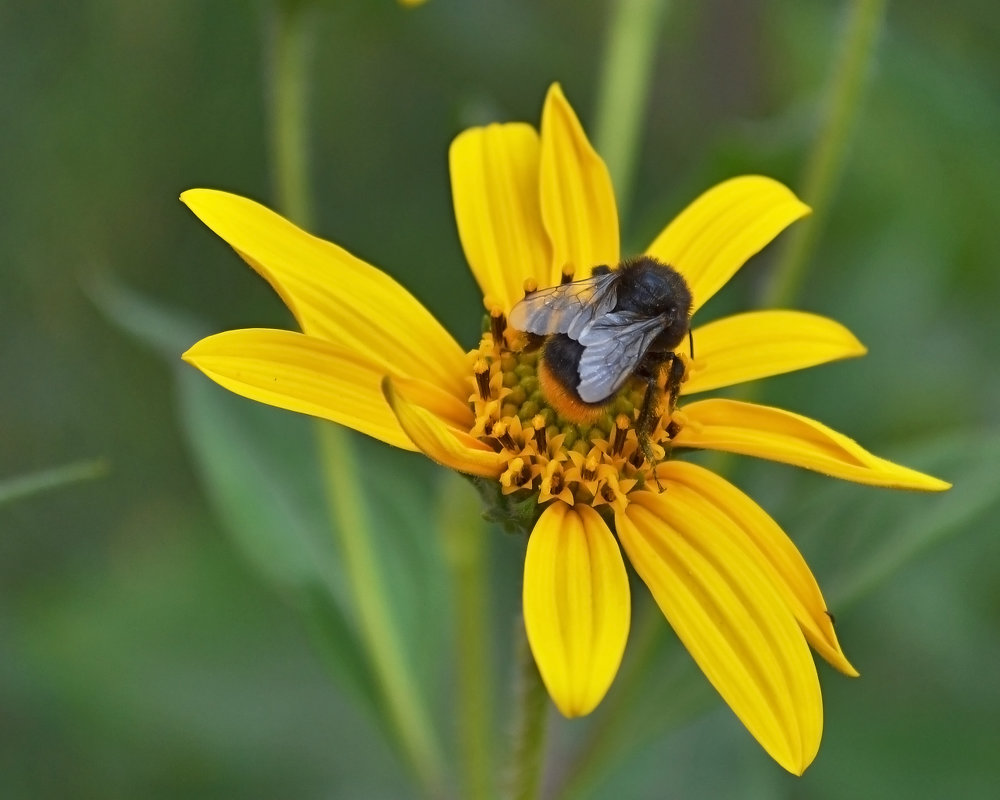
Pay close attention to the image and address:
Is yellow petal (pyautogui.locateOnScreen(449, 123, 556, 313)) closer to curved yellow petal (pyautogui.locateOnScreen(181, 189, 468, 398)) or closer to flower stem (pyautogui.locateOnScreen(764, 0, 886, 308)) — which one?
curved yellow petal (pyautogui.locateOnScreen(181, 189, 468, 398))

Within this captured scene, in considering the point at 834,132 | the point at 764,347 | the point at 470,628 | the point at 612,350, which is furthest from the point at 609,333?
the point at 470,628

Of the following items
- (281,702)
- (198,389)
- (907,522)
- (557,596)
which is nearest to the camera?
(557,596)

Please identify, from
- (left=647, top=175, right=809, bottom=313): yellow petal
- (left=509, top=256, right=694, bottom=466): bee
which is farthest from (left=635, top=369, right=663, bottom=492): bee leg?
(left=647, top=175, right=809, bottom=313): yellow petal

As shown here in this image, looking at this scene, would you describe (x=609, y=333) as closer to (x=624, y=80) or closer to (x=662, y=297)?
(x=662, y=297)

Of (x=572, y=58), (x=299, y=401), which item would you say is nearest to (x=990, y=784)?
(x=299, y=401)

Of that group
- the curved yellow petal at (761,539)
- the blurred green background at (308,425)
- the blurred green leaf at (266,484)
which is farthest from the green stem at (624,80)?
the blurred green leaf at (266,484)

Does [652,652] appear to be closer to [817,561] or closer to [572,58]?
[817,561]

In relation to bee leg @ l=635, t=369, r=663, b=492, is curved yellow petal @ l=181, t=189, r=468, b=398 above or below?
above

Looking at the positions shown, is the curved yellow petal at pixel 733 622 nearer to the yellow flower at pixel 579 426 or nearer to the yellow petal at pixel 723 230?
the yellow flower at pixel 579 426
